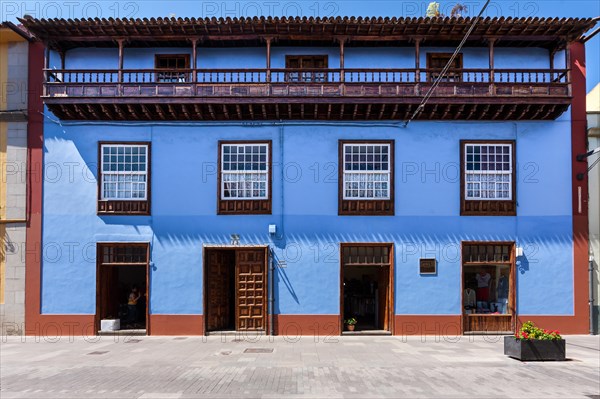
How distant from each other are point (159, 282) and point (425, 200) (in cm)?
810

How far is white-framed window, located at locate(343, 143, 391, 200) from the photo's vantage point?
15.0 m

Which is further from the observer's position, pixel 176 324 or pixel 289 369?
pixel 176 324

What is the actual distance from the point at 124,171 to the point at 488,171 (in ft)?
35.1

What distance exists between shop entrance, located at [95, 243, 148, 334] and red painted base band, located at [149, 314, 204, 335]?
0.33 meters

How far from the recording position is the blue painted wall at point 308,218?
48.4 ft

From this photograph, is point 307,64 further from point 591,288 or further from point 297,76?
point 591,288

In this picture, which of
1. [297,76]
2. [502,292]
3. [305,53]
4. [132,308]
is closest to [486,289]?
[502,292]

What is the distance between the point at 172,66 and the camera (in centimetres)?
1567

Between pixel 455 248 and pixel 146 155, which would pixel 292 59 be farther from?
pixel 455 248

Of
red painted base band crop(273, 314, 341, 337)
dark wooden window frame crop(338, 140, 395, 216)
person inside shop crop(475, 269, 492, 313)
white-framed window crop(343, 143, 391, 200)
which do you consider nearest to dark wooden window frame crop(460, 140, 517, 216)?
person inside shop crop(475, 269, 492, 313)

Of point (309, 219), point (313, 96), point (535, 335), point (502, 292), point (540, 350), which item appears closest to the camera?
point (540, 350)

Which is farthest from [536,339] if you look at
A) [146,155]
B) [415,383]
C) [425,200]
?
[146,155]

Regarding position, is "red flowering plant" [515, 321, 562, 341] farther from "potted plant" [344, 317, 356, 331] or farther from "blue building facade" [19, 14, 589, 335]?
"potted plant" [344, 317, 356, 331]

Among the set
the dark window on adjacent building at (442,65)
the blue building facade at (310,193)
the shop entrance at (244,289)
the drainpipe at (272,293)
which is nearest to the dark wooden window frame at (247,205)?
the blue building facade at (310,193)
